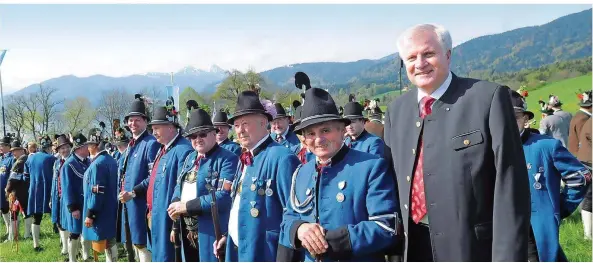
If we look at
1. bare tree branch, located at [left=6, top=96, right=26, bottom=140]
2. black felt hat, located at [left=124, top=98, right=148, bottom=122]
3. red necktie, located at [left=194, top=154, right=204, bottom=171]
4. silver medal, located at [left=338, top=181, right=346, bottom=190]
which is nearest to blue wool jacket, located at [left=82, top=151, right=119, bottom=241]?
black felt hat, located at [left=124, top=98, right=148, bottom=122]

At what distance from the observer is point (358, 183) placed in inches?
121

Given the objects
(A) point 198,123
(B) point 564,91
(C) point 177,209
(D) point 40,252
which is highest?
(B) point 564,91

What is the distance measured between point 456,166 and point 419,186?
264 mm

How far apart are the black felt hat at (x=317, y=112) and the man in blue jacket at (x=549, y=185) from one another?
1.95 meters

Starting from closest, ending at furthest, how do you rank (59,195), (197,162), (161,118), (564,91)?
(197,162) → (161,118) → (59,195) → (564,91)

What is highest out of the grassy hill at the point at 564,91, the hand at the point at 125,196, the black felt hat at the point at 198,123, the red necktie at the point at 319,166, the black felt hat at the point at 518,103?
the grassy hill at the point at 564,91

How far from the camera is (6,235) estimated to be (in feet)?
42.5

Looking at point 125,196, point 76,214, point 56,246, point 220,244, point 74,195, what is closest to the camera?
point 220,244

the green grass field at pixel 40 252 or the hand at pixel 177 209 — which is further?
the green grass field at pixel 40 252

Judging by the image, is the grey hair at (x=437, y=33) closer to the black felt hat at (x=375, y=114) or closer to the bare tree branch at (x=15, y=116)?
the black felt hat at (x=375, y=114)

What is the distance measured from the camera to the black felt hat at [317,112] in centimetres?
331

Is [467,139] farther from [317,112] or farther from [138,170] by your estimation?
[138,170]

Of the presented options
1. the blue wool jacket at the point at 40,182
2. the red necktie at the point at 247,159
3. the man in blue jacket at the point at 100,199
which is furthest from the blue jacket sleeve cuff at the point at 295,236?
the blue wool jacket at the point at 40,182

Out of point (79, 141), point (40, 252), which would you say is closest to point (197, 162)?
point (79, 141)
